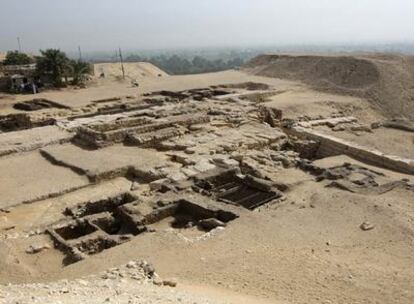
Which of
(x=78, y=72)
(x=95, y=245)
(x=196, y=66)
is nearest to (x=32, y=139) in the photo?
(x=95, y=245)

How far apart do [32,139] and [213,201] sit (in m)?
7.57

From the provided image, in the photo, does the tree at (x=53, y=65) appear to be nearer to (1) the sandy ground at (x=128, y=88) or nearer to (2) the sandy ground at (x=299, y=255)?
(1) the sandy ground at (x=128, y=88)

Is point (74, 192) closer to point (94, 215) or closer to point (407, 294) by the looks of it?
point (94, 215)

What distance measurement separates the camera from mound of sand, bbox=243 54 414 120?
20453mm

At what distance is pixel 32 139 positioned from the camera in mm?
14789

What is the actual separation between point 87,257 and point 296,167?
6.46m

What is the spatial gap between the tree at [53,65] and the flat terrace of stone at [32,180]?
14172mm

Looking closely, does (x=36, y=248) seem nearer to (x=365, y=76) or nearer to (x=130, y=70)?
(x=365, y=76)

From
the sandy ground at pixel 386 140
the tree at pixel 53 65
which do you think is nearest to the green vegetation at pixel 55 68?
the tree at pixel 53 65

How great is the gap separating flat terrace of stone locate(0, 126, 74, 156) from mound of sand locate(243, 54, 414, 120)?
41.2 feet

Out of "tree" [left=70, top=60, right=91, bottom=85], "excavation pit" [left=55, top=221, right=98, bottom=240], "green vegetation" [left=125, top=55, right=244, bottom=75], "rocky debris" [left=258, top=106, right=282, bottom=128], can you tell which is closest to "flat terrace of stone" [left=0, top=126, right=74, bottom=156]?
"excavation pit" [left=55, top=221, right=98, bottom=240]

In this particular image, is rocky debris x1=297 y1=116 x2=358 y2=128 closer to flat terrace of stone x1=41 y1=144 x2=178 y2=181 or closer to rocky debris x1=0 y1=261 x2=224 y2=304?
flat terrace of stone x1=41 y1=144 x2=178 y2=181

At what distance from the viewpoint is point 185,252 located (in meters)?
7.54

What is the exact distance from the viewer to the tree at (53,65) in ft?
87.8
